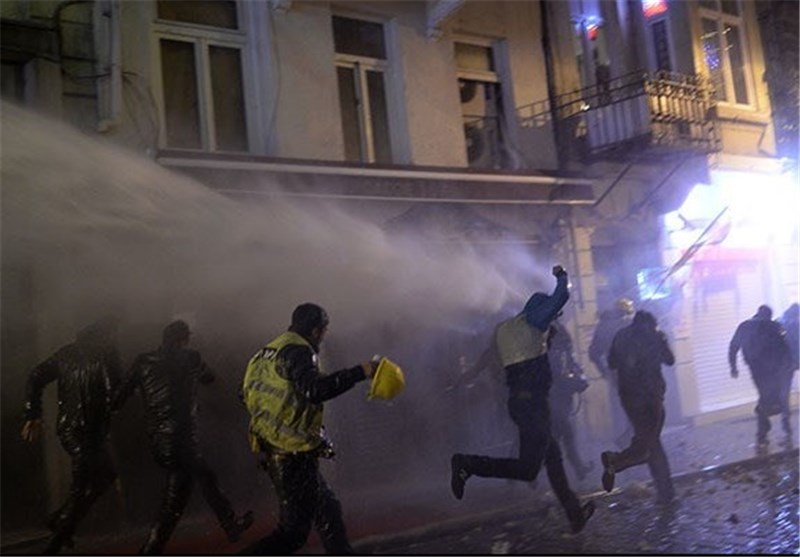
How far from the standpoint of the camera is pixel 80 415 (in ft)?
22.0

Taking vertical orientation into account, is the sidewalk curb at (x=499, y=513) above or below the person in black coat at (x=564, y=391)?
below

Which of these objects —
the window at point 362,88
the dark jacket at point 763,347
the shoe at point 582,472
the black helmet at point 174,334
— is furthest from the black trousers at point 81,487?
the dark jacket at point 763,347

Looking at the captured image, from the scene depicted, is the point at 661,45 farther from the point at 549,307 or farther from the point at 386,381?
the point at 386,381

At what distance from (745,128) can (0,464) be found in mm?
13064

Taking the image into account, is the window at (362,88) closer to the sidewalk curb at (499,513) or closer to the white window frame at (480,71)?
the white window frame at (480,71)

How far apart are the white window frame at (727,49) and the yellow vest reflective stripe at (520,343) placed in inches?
394

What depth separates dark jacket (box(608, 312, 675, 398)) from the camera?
8.08 metres

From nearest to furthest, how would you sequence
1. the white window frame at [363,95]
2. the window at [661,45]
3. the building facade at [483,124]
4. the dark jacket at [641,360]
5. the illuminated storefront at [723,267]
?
the dark jacket at [641,360] < the building facade at [483,124] < the white window frame at [363,95] < the illuminated storefront at [723,267] < the window at [661,45]

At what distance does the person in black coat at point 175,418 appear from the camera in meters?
6.52

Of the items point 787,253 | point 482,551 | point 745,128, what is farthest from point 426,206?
point 787,253

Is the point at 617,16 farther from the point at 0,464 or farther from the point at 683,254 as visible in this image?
the point at 0,464

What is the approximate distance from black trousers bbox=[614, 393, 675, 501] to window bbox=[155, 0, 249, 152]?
5.17 metres

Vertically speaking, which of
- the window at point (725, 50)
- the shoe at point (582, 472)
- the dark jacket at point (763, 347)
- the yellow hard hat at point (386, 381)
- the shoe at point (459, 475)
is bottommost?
the shoe at point (582, 472)

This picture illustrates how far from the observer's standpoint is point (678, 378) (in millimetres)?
13320
